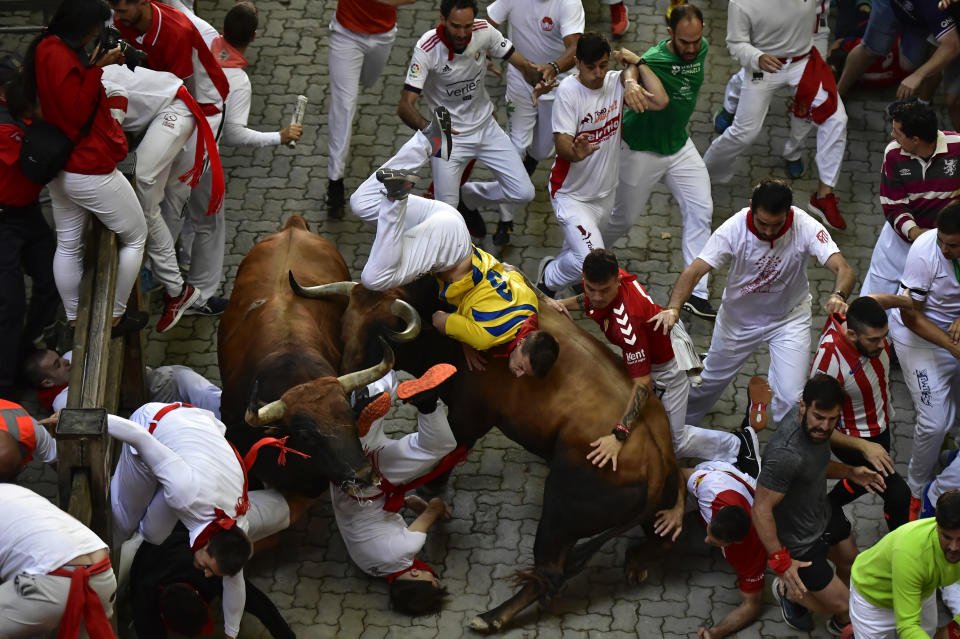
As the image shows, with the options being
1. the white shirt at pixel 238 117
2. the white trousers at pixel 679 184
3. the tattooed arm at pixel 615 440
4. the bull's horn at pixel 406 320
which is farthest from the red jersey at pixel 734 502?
the white shirt at pixel 238 117

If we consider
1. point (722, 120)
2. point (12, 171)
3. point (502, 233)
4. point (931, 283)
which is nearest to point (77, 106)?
point (12, 171)

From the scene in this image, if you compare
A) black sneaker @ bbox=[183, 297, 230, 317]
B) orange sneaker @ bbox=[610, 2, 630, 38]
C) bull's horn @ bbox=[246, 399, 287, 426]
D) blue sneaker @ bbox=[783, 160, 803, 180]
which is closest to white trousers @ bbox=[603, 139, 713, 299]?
blue sneaker @ bbox=[783, 160, 803, 180]

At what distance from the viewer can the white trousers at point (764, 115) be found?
10.7 meters

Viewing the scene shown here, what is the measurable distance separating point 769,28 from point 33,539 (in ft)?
23.9

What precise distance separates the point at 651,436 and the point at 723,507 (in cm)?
62

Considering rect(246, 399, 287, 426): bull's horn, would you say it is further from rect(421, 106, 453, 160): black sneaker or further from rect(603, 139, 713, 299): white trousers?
rect(603, 139, 713, 299): white trousers

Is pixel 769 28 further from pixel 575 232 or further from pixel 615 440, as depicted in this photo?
pixel 615 440

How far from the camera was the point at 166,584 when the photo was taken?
23.5ft

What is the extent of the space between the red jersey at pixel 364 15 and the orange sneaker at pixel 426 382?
161 inches

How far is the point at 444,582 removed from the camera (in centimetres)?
816

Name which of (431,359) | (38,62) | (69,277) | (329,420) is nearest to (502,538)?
(431,359)

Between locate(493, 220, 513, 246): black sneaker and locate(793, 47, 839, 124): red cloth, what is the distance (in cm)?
272

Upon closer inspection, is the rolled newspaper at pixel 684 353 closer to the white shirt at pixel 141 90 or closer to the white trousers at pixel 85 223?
the white trousers at pixel 85 223

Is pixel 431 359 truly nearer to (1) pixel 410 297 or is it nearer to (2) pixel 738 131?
(1) pixel 410 297
